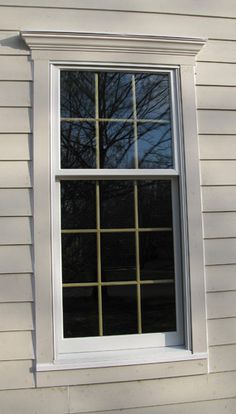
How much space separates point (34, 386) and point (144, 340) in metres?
0.75

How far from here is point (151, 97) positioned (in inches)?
123

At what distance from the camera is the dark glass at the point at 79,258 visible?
9.68 ft

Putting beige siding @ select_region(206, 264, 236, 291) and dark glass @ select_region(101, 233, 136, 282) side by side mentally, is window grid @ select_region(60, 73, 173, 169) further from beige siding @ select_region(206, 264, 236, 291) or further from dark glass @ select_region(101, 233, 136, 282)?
beige siding @ select_region(206, 264, 236, 291)

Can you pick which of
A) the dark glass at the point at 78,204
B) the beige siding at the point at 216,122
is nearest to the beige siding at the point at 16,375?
the dark glass at the point at 78,204

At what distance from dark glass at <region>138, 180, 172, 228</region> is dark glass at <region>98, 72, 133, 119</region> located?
50 cm

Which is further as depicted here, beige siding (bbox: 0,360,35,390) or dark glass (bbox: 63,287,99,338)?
dark glass (bbox: 63,287,99,338)

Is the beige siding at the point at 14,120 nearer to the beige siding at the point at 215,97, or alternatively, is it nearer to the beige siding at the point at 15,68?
the beige siding at the point at 15,68

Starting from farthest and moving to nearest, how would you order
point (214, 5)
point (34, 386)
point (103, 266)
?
1. point (214, 5)
2. point (103, 266)
3. point (34, 386)

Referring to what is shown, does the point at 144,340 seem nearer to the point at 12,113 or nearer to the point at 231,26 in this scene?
the point at 12,113

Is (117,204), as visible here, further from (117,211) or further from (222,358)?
(222,358)

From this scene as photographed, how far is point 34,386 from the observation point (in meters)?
2.80

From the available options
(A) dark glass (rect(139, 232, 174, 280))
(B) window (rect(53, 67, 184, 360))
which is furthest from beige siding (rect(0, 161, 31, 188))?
(A) dark glass (rect(139, 232, 174, 280))

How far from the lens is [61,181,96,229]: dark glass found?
2.97 m

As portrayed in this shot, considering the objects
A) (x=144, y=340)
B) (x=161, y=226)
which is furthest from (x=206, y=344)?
(x=161, y=226)
